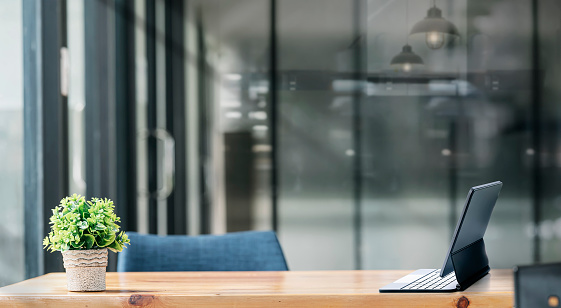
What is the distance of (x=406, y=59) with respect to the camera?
4641 mm

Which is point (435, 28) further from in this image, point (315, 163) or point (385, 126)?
point (315, 163)

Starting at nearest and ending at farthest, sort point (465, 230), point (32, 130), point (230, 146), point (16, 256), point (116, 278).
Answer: point (465, 230)
point (116, 278)
point (16, 256)
point (32, 130)
point (230, 146)

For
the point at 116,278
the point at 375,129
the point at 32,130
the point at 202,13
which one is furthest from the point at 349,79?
the point at 116,278

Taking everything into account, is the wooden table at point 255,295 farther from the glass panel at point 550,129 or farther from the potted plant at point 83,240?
the glass panel at point 550,129

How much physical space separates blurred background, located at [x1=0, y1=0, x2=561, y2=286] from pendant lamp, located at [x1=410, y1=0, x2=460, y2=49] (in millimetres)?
12

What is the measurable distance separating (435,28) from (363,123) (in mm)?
1035

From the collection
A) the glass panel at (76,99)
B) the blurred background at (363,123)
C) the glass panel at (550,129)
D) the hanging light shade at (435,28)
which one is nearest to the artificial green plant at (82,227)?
the glass panel at (76,99)

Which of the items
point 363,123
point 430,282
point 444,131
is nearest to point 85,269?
point 430,282

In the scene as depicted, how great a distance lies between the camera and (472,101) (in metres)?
4.62

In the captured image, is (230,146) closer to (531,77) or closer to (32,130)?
(32,130)

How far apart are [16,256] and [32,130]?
55cm

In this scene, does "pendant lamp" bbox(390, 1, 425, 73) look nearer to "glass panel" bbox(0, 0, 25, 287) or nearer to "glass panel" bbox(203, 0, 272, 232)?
"glass panel" bbox(203, 0, 272, 232)

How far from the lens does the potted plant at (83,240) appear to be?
1335 millimetres

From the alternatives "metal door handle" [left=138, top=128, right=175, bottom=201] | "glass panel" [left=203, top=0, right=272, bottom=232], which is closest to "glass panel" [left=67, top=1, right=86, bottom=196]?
"metal door handle" [left=138, top=128, right=175, bottom=201]
